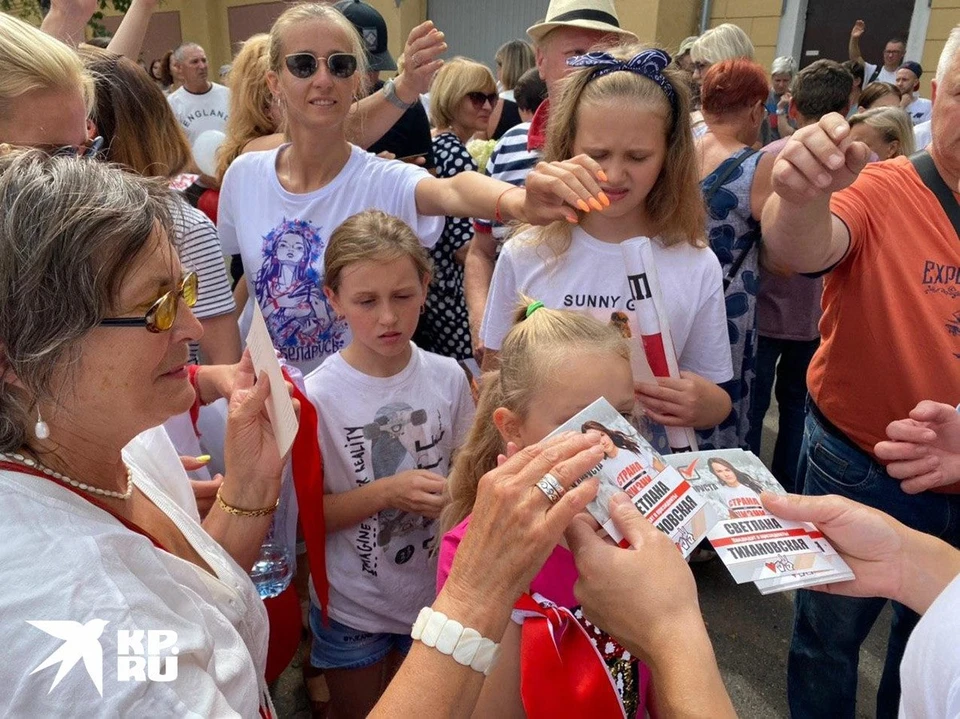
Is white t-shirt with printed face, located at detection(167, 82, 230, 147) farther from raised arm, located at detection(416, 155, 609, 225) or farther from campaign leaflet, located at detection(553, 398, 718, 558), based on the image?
campaign leaflet, located at detection(553, 398, 718, 558)

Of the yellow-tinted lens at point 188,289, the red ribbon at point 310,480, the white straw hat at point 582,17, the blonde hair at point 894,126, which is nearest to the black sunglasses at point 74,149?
the yellow-tinted lens at point 188,289

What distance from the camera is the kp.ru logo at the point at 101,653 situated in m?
0.90

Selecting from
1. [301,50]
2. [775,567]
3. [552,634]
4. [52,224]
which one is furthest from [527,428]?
[301,50]

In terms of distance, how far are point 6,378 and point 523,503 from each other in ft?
2.74

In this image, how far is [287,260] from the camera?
2449 millimetres

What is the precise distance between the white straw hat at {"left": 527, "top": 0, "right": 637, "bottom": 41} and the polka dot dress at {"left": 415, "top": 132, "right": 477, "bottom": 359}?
27.8 inches

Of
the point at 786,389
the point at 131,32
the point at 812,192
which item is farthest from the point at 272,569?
the point at 786,389

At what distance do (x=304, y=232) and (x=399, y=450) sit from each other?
2.83ft

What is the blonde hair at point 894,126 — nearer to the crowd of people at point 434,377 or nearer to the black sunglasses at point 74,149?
the crowd of people at point 434,377

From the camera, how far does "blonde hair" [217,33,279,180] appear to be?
10.5 ft

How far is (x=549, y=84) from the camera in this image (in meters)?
3.12

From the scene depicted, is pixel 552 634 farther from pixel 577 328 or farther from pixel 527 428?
pixel 577 328

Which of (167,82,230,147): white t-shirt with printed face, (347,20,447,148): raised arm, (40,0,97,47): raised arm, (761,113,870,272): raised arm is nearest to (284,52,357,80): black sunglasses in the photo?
(347,20,447,148): raised arm

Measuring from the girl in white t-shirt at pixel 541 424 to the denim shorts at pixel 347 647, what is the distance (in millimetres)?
647
